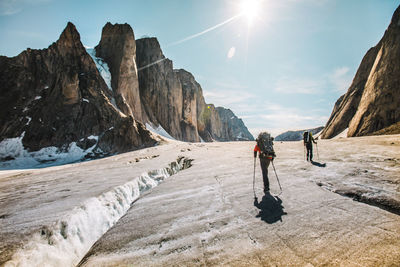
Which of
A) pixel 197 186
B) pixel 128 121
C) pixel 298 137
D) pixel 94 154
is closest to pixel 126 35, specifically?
pixel 128 121

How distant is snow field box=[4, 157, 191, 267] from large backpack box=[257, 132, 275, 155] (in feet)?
14.0

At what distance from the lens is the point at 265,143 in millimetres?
5219

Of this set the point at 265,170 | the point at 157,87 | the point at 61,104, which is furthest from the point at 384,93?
the point at 157,87

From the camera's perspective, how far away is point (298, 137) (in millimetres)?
131000

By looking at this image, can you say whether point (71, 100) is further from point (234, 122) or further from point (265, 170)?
point (234, 122)

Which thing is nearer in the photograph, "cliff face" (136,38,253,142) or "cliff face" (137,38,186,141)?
"cliff face" (137,38,186,141)

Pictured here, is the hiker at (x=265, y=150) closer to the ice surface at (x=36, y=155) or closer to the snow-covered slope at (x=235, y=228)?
the snow-covered slope at (x=235, y=228)

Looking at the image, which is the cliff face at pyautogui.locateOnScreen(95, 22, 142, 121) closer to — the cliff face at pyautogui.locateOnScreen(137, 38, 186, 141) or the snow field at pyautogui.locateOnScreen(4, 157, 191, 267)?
the cliff face at pyautogui.locateOnScreen(137, 38, 186, 141)

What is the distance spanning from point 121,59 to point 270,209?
153 feet

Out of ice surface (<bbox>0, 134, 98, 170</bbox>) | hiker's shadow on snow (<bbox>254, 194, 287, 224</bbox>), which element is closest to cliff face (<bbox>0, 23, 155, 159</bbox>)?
ice surface (<bbox>0, 134, 98, 170</bbox>)

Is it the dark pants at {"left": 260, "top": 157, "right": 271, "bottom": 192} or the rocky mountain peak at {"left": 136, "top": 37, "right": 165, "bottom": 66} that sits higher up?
the rocky mountain peak at {"left": 136, "top": 37, "right": 165, "bottom": 66}

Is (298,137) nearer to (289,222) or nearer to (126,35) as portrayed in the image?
(126,35)

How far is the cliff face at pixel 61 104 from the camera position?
90.5 feet

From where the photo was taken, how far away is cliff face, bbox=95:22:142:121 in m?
41.2
